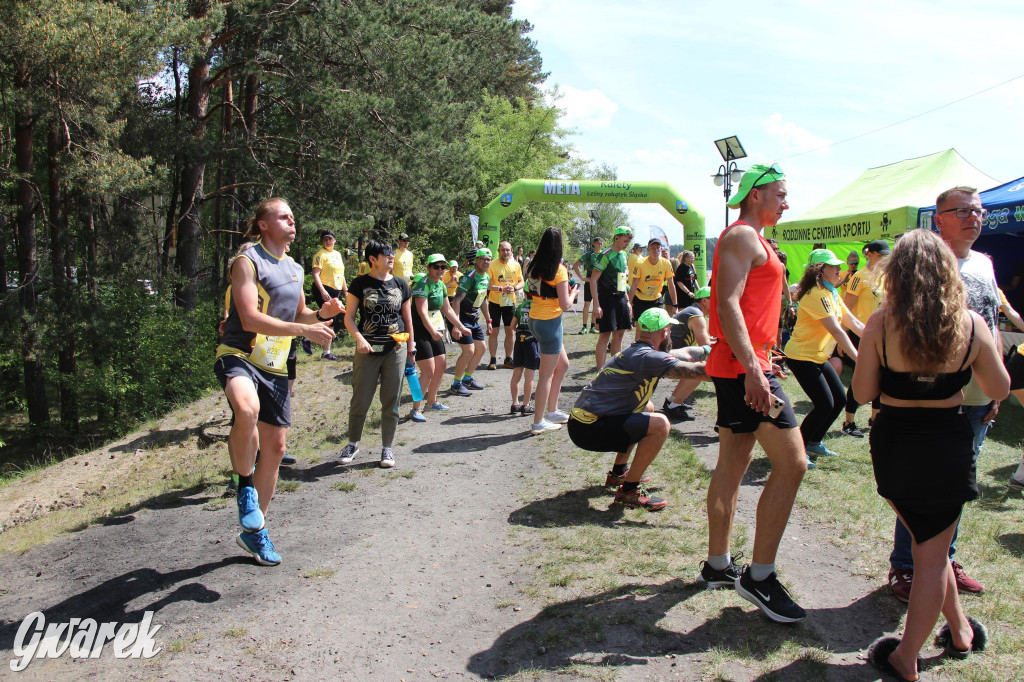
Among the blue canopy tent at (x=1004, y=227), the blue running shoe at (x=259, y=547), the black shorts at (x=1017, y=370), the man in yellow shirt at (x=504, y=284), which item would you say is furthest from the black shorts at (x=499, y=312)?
the blue running shoe at (x=259, y=547)

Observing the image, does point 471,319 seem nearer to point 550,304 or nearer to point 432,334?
point 432,334

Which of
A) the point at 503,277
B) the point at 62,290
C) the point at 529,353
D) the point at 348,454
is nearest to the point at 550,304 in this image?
the point at 529,353

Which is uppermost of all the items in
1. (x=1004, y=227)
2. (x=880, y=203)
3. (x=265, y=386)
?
(x=880, y=203)

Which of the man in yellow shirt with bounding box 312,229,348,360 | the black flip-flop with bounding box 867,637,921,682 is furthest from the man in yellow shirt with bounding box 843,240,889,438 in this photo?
the man in yellow shirt with bounding box 312,229,348,360

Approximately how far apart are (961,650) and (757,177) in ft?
7.45

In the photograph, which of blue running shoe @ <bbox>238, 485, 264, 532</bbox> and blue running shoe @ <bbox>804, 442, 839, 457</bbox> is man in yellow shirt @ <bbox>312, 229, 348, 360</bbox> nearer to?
blue running shoe @ <bbox>238, 485, 264, 532</bbox>

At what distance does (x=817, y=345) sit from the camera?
5.53m

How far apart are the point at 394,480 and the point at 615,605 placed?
9.20 ft

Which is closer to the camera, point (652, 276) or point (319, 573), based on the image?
point (319, 573)

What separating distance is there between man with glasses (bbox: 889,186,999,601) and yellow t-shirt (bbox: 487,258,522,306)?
677cm

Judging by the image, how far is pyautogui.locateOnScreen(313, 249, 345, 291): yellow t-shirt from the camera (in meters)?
10.5

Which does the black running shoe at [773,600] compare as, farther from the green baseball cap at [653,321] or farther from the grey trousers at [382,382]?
the grey trousers at [382,382]

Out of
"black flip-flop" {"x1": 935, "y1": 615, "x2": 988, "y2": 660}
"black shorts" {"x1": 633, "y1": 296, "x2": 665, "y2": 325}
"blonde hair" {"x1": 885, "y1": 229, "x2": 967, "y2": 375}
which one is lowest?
"black flip-flop" {"x1": 935, "y1": 615, "x2": 988, "y2": 660}

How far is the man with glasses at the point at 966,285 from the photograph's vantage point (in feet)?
11.2
